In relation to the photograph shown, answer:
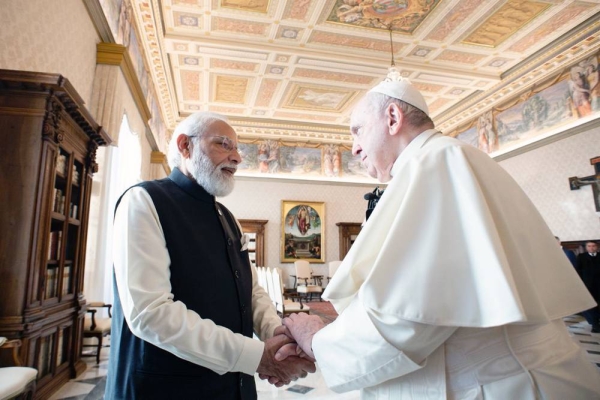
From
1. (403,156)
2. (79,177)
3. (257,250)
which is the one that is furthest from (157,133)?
(403,156)

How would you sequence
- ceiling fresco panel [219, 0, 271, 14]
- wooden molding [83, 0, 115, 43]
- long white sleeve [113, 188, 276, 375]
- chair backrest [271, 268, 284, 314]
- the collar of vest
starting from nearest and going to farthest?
long white sleeve [113, 188, 276, 375] → the collar of vest → wooden molding [83, 0, 115, 43] → chair backrest [271, 268, 284, 314] → ceiling fresco panel [219, 0, 271, 14]

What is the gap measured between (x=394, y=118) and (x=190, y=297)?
121cm

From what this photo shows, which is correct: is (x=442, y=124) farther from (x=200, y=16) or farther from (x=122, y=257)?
(x=122, y=257)

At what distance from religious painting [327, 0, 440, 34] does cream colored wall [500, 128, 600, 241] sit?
513 centimetres

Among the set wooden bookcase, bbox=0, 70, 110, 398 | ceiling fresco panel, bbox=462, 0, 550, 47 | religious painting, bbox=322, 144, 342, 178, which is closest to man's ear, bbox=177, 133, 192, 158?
wooden bookcase, bbox=0, 70, 110, 398

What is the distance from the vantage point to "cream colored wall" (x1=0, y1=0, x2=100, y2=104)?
130 inches

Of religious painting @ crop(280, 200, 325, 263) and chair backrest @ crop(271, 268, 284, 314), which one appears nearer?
chair backrest @ crop(271, 268, 284, 314)

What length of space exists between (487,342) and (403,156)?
31.0 inches

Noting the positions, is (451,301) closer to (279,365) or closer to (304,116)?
(279,365)

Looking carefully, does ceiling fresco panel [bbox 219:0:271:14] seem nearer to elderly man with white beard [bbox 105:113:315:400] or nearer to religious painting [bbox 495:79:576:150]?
elderly man with white beard [bbox 105:113:315:400]

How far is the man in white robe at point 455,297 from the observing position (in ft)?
3.68

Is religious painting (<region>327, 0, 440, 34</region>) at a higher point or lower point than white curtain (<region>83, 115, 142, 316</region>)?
higher

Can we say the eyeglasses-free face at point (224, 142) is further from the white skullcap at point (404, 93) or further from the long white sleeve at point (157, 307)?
the white skullcap at point (404, 93)

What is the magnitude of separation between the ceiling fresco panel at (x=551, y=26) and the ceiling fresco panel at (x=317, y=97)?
4726mm
